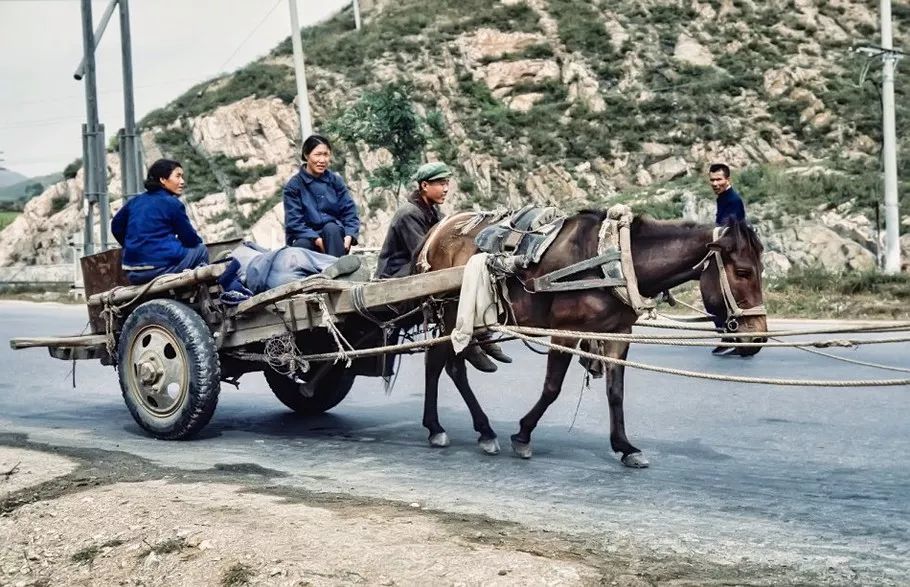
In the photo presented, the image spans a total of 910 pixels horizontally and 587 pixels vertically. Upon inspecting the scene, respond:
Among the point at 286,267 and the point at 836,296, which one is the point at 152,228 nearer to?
the point at 286,267

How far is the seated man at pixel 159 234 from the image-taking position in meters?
7.47

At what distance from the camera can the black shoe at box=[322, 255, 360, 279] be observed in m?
7.11

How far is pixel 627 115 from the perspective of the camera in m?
45.1

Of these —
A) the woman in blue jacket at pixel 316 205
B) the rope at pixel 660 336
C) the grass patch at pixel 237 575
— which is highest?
the woman in blue jacket at pixel 316 205

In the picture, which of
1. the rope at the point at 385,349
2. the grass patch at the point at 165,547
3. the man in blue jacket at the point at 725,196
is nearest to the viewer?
the grass patch at the point at 165,547

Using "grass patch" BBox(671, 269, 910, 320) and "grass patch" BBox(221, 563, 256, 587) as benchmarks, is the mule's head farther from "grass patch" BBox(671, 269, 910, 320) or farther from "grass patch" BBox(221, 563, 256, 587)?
"grass patch" BBox(671, 269, 910, 320)

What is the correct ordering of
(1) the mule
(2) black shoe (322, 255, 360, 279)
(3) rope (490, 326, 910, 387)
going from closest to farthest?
(3) rope (490, 326, 910, 387), (1) the mule, (2) black shoe (322, 255, 360, 279)

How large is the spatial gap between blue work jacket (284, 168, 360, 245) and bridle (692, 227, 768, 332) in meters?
2.81

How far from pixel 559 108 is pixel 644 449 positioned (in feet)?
133

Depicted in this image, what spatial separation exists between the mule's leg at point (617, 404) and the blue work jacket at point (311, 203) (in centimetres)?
239

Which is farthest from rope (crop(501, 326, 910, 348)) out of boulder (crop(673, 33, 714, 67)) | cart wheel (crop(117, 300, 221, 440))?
boulder (crop(673, 33, 714, 67))

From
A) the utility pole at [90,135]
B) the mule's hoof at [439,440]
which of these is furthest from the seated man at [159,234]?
Answer: the utility pole at [90,135]

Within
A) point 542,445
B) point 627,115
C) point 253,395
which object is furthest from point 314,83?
point 542,445

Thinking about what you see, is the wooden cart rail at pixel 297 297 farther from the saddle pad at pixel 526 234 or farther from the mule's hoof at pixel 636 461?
the mule's hoof at pixel 636 461
